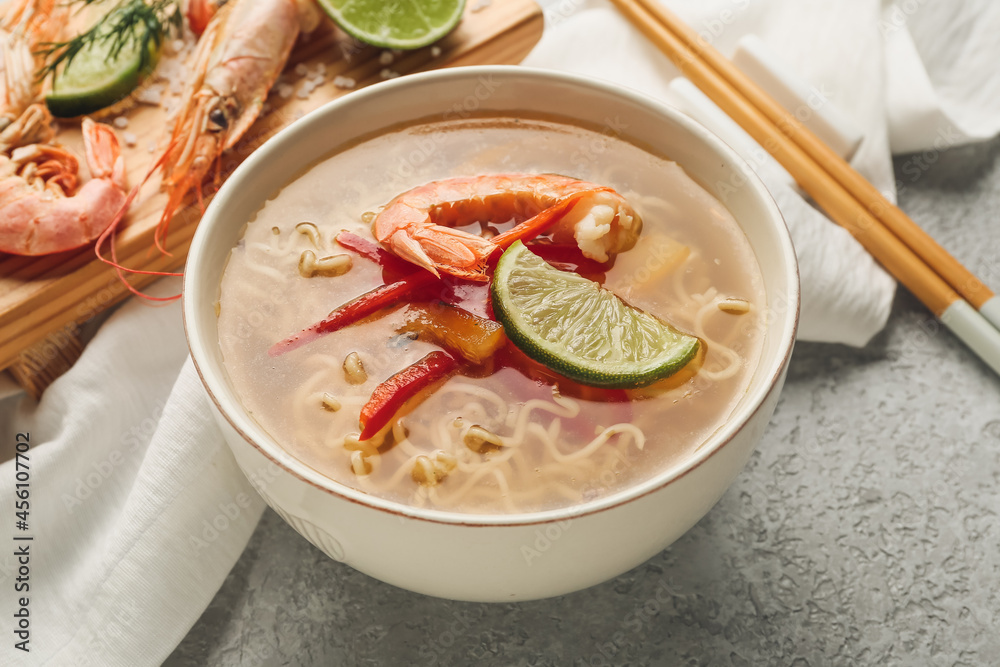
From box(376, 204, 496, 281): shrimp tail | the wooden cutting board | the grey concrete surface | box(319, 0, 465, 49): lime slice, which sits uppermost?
box(319, 0, 465, 49): lime slice

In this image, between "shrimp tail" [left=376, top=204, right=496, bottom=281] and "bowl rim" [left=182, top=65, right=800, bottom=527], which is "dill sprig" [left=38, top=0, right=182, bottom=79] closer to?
"bowl rim" [left=182, top=65, right=800, bottom=527]

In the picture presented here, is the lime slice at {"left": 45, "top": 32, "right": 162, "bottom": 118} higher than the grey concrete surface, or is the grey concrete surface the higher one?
the lime slice at {"left": 45, "top": 32, "right": 162, "bottom": 118}

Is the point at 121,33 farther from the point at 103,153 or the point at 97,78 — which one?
the point at 103,153

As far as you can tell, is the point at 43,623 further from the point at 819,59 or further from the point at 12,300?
the point at 819,59

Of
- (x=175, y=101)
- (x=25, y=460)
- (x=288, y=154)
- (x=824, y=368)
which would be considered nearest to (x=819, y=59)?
(x=824, y=368)

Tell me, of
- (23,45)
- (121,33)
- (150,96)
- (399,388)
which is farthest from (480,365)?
(23,45)

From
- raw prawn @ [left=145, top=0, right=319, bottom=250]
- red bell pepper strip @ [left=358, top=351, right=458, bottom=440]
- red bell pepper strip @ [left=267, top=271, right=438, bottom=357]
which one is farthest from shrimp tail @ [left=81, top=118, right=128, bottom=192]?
red bell pepper strip @ [left=358, top=351, right=458, bottom=440]
